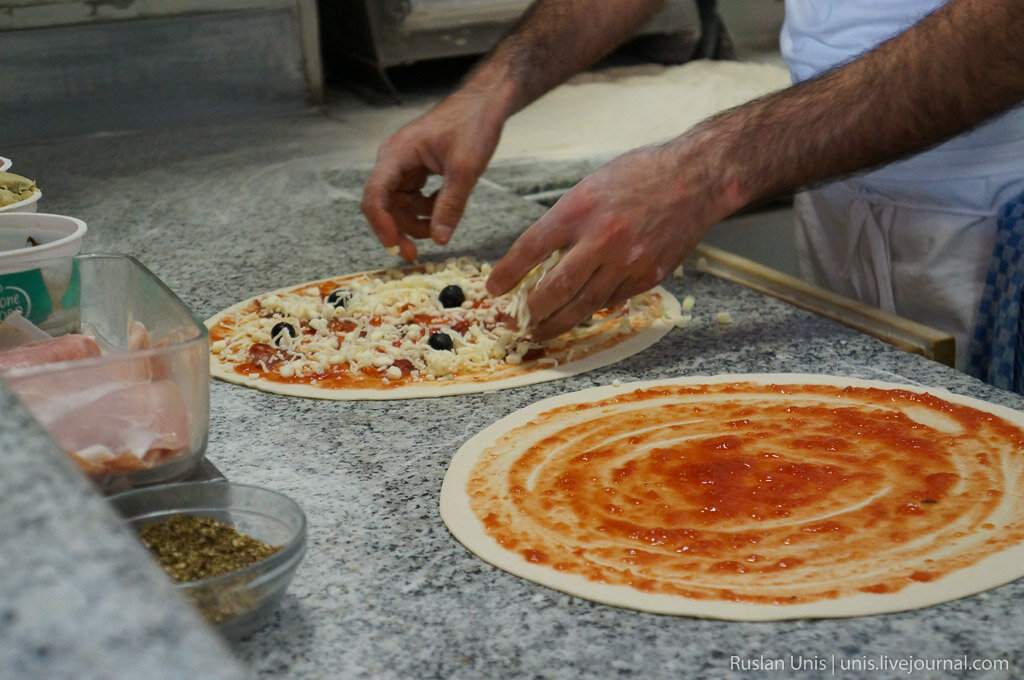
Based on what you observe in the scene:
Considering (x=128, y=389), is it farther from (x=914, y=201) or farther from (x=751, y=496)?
(x=914, y=201)

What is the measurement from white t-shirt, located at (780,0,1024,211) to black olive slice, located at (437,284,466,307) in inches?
25.2

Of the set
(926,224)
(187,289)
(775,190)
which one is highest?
(775,190)

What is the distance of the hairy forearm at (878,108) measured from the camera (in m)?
1.27

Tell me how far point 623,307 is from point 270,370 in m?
0.54

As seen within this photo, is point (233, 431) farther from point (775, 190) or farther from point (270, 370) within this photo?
point (775, 190)

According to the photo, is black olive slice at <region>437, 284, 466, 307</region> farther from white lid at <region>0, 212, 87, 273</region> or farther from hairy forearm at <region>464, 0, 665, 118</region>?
white lid at <region>0, 212, 87, 273</region>

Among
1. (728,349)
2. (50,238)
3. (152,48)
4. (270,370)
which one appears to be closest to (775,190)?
(728,349)

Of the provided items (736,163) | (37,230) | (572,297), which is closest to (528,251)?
(572,297)

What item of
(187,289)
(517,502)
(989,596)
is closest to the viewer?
(989,596)

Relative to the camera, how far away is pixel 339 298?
1668 millimetres

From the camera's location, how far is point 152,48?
2.68 meters

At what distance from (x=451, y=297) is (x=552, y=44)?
578 mm

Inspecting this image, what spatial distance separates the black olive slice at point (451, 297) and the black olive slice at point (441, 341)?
17 cm

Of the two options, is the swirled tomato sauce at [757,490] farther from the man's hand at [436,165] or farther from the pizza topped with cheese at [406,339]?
the man's hand at [436,165]
